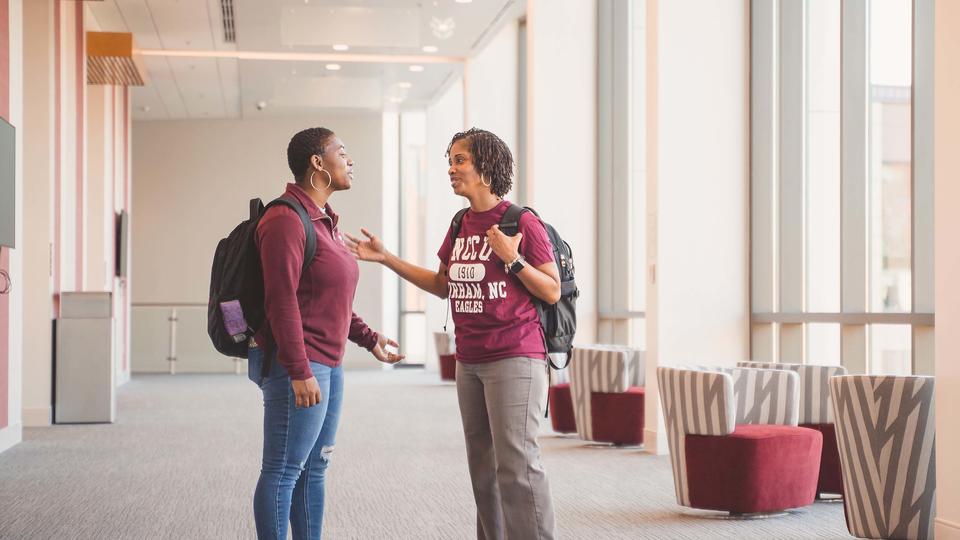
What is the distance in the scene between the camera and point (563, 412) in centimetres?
876

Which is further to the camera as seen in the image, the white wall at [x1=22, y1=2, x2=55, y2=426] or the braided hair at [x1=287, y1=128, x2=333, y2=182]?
the white wall at [x1=22, y1=2, x2=55, y2=426]

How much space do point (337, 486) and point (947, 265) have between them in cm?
362

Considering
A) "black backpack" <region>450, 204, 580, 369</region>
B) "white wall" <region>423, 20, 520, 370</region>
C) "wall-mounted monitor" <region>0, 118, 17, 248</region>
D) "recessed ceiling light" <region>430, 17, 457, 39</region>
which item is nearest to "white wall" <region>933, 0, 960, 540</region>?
"black backpack" <region>450, 204, 580, 369</region>

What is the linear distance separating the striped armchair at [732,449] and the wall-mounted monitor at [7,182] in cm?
465

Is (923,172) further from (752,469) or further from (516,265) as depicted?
(516,265)

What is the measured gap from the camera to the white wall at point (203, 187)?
18.4 metres

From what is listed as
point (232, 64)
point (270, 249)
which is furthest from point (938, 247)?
point (232, 64)

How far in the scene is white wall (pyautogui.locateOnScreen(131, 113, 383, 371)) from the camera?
18406 millimetres

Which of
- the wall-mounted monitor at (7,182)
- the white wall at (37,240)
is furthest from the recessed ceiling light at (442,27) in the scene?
the wall-mounted monitor at (7,182)

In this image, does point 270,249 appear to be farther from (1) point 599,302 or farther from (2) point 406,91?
(2) point 406,91

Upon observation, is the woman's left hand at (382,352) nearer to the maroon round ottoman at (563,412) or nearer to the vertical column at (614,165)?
the maroon round ottoman at (563,412)

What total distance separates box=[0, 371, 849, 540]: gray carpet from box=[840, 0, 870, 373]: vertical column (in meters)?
1.65

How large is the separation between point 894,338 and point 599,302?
5.17 metres

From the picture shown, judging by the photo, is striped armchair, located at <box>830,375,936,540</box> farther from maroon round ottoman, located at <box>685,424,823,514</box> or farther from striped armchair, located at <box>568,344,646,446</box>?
striped armchair, located at <box>568,344,646,446</box>
